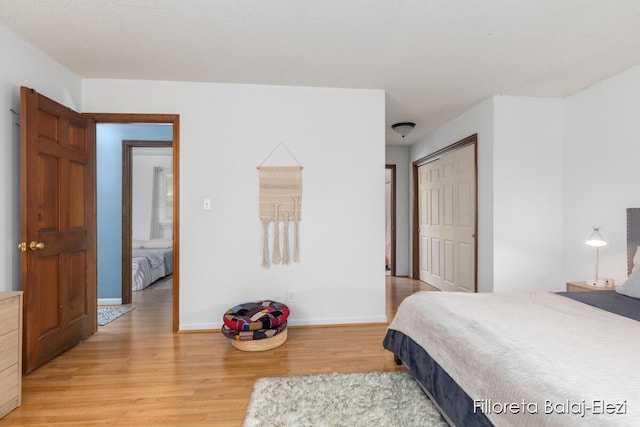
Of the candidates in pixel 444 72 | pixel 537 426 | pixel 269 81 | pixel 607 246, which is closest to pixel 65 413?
pixel 537 426

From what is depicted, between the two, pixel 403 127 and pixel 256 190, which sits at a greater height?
pixel 403 127

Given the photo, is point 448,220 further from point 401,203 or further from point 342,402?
point 342,402

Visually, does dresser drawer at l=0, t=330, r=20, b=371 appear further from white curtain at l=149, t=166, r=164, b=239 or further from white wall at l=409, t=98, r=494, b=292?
white curtain at l=149, t=166, r=164, b=239

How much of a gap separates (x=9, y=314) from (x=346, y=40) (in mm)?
2654

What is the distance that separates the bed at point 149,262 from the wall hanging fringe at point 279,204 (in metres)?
2.63

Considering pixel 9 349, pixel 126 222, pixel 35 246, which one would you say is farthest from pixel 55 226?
pixel 126 222

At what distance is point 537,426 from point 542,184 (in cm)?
311

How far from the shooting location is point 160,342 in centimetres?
283

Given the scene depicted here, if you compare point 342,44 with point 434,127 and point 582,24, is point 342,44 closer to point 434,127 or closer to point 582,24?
point 582,24

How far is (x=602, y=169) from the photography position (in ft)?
9.91

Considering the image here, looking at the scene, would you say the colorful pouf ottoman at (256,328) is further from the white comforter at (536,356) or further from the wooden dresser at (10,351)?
the wooden dresser at (10,351)

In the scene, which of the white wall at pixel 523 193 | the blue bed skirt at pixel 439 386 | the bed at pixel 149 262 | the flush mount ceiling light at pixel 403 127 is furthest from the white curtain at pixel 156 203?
the white wall at pixel 523 193

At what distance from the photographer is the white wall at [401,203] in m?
5.86

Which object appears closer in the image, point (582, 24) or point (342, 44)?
point (582, 24)
